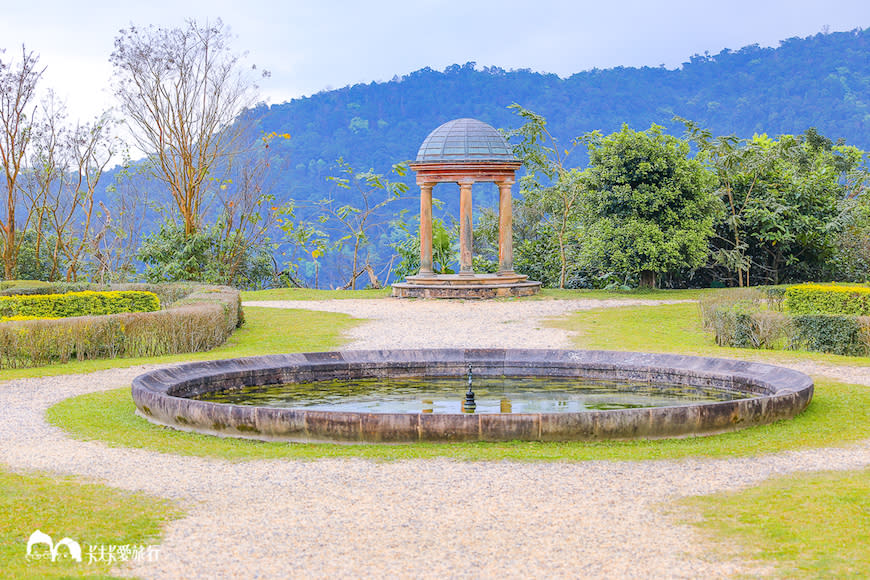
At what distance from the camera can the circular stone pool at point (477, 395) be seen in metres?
8.18

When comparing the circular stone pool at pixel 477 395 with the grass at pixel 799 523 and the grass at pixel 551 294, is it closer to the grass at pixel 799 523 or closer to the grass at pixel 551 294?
the grass at pixel 799 523

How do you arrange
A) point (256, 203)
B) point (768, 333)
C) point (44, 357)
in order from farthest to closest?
point (256, 203) → point (768, 333) → point (44, 357)

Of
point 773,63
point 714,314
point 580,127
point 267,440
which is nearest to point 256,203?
point 714,314

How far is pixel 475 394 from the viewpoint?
11172 mm

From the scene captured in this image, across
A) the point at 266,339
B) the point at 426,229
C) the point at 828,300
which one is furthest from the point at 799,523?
the point at 426,229

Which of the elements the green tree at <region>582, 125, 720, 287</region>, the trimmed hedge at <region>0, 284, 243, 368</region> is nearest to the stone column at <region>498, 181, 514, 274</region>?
the green tree at <region>582, 125, 720, 287</region>

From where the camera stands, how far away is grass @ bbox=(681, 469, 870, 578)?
17.1 ft

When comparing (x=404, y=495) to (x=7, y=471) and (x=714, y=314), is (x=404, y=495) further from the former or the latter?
(x=714, y=314)

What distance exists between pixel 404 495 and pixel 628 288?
21498 mm

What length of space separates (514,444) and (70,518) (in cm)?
360

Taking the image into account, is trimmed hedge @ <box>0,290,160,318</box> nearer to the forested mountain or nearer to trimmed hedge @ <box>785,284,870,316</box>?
trimmed hedge @ <box>785,284,870,316</box>

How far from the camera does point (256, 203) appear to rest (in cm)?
2911

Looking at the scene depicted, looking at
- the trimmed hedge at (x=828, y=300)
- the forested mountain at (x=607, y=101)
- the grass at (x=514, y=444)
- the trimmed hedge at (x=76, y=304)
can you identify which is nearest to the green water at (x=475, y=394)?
the grass at (x=514, y=444)

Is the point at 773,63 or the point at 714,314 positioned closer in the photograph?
the point at 714,314
